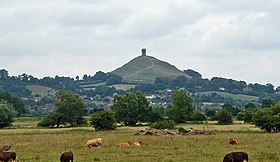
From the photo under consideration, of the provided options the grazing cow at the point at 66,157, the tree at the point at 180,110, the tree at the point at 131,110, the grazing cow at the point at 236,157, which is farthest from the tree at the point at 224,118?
the grazing cow at the point at 66,157

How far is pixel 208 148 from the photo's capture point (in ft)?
145

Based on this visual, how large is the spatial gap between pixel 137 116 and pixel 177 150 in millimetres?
68486

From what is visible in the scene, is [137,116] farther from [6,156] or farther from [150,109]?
[6,156]

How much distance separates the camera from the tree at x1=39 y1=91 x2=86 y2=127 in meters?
109

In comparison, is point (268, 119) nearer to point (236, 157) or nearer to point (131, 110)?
point (236, 157)

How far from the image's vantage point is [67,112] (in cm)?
11125

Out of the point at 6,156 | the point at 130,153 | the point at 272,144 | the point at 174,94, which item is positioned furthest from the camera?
the point at 174,94

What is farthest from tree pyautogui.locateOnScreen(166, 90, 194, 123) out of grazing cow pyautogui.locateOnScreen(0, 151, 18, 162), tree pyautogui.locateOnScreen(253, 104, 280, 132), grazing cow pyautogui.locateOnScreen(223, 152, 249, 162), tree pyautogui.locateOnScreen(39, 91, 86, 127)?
grazing cow pyautogui.locateOnScreen(223, 152, 249, 162)

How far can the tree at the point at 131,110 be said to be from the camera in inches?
4368

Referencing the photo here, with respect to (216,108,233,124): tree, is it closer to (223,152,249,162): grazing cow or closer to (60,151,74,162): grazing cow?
(223,152,249,162): grazing cow

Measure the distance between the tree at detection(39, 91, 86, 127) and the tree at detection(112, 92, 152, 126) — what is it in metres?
7.48

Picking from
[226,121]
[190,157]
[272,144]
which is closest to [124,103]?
[226,121]

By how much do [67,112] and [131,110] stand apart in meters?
13.1

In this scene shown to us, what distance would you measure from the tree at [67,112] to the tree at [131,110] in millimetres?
7477
